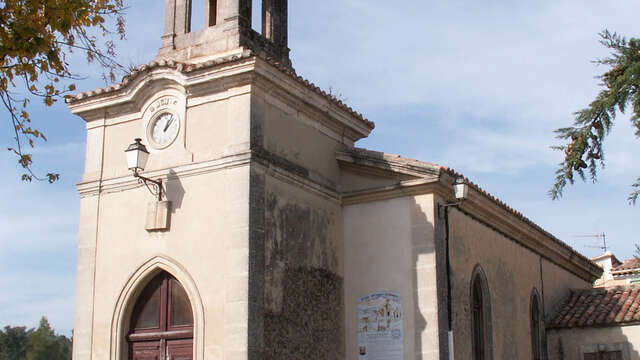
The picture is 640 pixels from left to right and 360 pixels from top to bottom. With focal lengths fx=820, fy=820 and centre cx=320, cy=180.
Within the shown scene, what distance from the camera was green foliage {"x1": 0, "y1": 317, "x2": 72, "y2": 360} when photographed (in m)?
73.6

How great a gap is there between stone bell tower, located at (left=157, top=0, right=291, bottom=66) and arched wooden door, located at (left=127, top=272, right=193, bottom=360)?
4.21 m

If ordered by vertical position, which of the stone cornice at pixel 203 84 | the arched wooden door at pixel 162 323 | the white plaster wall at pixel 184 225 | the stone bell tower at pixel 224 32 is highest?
the stone bell tower at pixel 224 32

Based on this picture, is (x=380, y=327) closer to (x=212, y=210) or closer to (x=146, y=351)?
(x=212, y=210)

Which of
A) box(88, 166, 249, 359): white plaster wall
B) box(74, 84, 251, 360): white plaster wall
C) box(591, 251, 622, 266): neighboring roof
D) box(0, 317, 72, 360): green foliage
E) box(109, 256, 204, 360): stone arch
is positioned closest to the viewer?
box(88, 166, 249, 359): white plaster wall

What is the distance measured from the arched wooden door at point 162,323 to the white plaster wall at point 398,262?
3.07 m

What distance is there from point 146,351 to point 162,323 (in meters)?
0.56

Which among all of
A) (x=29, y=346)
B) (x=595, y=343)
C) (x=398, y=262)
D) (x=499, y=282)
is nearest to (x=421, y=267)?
(x=398, y=262)

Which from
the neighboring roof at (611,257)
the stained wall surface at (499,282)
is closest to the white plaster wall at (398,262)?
the stained wall surface at (499,282)

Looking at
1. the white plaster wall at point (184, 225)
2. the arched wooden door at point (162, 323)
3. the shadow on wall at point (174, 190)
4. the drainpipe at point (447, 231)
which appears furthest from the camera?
the drainpipe at point (447, 231)

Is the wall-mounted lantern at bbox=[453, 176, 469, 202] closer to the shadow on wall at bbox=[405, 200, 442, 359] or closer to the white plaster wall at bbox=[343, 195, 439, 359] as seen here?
the white plaster wall at bbox=[343, 195, 439, 359]

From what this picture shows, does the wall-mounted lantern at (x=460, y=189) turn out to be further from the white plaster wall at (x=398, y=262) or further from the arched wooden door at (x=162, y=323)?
the arched wooden door at (x=162, y=323)

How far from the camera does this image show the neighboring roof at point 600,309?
728 inches

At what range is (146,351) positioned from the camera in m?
13.7

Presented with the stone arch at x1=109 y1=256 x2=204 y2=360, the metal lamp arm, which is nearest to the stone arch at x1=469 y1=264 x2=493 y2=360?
the stone arch at x1=109 y1=256 x2=204 y2=360
